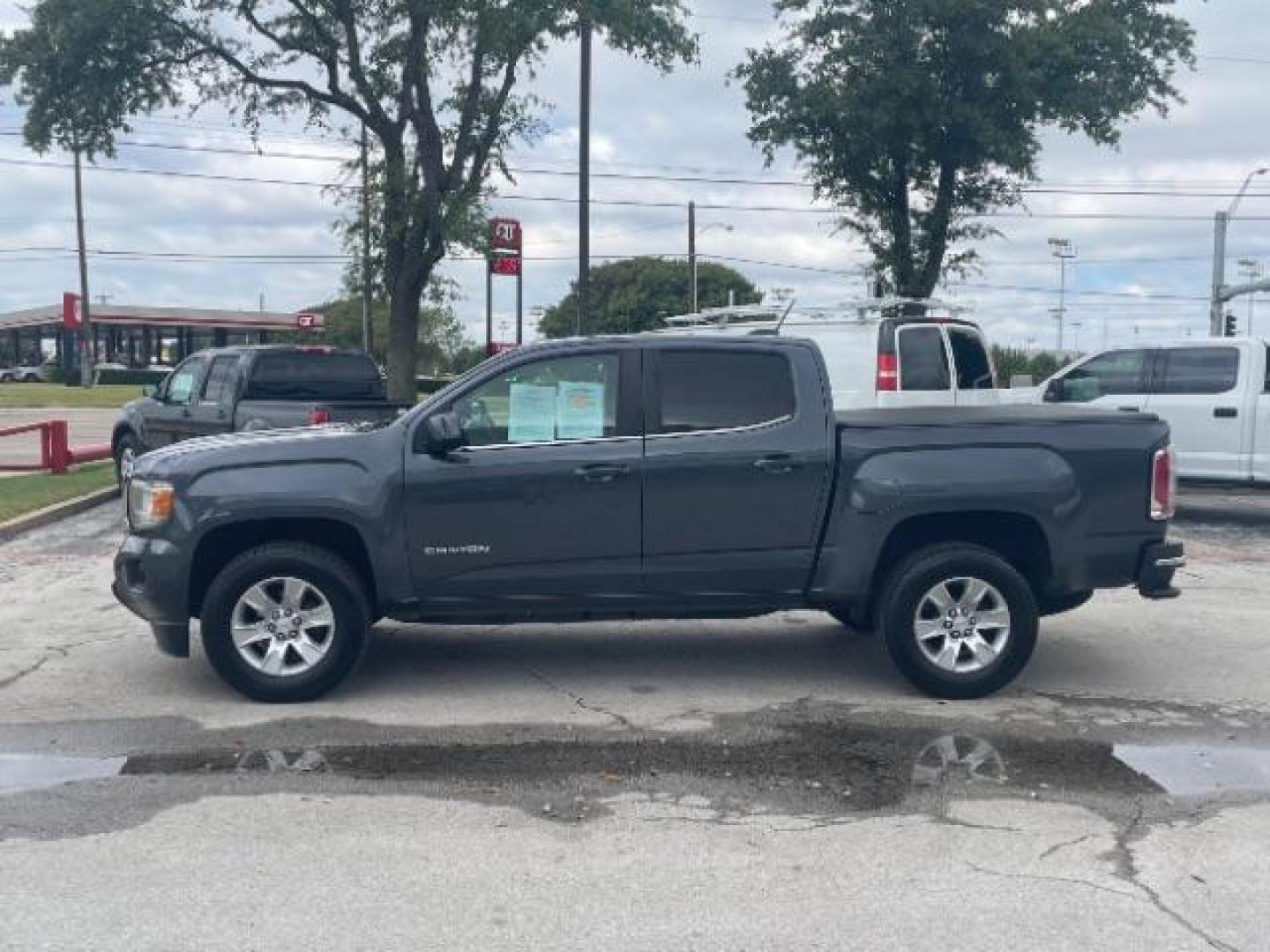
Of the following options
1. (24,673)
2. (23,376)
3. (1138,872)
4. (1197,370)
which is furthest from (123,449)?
(23,376)

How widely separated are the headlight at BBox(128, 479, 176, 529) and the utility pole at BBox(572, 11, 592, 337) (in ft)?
53.5

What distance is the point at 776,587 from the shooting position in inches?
268

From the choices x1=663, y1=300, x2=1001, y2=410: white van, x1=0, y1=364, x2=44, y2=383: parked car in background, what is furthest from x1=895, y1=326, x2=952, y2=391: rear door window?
x1=0, y1=364, x2=44, y2=383: parked car in background

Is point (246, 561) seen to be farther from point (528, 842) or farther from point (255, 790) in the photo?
point (528, 842)

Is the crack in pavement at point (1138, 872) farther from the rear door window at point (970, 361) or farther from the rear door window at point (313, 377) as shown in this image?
the rear door window at point (313, 377)

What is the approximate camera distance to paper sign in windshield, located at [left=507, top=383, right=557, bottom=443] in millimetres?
6742

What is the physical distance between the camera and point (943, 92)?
28.2 meters

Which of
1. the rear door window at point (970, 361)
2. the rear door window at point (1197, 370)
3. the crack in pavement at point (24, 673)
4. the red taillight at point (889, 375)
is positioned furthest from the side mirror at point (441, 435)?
the rear door window at point (1197, 370)

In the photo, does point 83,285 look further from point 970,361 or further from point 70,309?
point 970,361

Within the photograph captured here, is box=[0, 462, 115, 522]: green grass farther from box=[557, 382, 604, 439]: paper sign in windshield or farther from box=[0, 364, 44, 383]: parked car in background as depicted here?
box=[0, 364, 44, 383]: parked car in background

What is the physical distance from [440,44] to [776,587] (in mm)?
18687

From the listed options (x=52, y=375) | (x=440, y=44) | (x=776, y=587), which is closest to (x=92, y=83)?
(x=440, y=44)

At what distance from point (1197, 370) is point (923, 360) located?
2.85m

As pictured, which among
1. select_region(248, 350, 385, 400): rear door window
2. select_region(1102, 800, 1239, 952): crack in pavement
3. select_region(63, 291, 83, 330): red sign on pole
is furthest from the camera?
select_region(63, 291, 83, 330): red sign on pole
